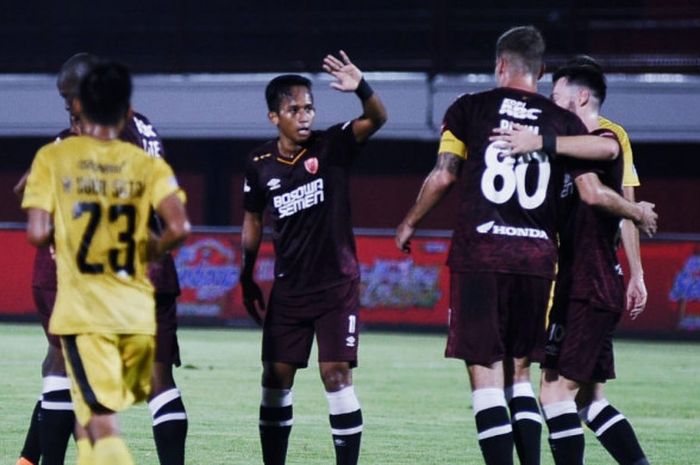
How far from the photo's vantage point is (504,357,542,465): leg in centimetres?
707

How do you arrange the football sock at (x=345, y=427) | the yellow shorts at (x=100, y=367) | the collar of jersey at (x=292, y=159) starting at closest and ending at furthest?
1. the yellow shorts at (x=100, y=367)
2. the football sock at (x=345, y=427)
3. the collar of jersey at (x=292, y=159)

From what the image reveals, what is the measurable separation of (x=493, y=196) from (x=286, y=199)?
134 centimetres

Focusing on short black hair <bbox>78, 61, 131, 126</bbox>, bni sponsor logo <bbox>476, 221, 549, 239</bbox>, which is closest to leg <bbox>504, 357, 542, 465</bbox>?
bni sponsor logo <bbox>476, 221, 549, 239</bbox>

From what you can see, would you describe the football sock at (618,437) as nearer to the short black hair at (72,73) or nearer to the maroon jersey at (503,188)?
the maroon jersey at (503,188)

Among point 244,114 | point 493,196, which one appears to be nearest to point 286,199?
point 493,196

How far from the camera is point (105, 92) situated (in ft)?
19.1

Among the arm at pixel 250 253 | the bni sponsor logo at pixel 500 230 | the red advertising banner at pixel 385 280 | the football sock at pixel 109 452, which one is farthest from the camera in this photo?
the red advertising banner at pixel 385 280

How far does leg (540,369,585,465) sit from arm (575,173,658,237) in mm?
882

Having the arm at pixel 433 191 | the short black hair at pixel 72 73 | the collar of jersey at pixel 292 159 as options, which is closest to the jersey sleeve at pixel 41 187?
the short black hair at pixel 72 73

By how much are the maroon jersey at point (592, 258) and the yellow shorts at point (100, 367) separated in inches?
93.8

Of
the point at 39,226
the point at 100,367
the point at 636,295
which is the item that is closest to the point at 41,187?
the point at 39,226

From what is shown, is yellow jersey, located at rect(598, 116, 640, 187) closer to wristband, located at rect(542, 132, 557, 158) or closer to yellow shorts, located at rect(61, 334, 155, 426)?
wristband, located at rect(542, 132, 557, 158)

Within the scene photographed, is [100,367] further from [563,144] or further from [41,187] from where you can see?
[563,144]

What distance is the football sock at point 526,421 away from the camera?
7.07m
